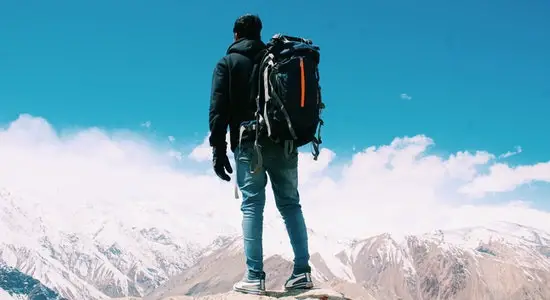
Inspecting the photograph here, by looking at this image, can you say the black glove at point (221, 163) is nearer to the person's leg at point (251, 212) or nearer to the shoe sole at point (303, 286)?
the person's leg at point (251, 212)

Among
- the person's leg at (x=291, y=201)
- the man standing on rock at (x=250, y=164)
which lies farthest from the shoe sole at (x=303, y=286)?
the person's leg at (x=291, y=201)

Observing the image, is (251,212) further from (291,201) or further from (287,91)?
(287,91)

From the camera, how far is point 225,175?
27.1 ft

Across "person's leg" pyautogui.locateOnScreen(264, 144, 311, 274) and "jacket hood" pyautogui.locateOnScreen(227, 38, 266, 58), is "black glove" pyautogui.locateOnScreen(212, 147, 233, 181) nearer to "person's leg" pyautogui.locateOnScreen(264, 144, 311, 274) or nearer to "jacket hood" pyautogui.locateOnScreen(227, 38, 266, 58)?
"person's leg" pyautogui.locateOnScreen(264, 144, 311, 274)

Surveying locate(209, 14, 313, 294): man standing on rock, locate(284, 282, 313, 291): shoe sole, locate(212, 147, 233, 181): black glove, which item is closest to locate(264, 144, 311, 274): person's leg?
locate(209, 14, 313, 294): man standing on rock

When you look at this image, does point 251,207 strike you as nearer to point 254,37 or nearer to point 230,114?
point 230,114

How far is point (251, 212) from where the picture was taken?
7.96 m

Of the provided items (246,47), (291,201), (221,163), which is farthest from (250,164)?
(246,47)

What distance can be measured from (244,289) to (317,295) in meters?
1.10

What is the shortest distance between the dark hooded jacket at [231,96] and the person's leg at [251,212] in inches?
16.5

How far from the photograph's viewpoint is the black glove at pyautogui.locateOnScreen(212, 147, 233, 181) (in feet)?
26.6

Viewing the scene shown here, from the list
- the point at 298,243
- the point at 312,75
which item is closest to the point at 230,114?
the point at 312,75

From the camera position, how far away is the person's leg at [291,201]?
319 inches

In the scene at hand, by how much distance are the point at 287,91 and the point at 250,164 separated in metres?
1.31
